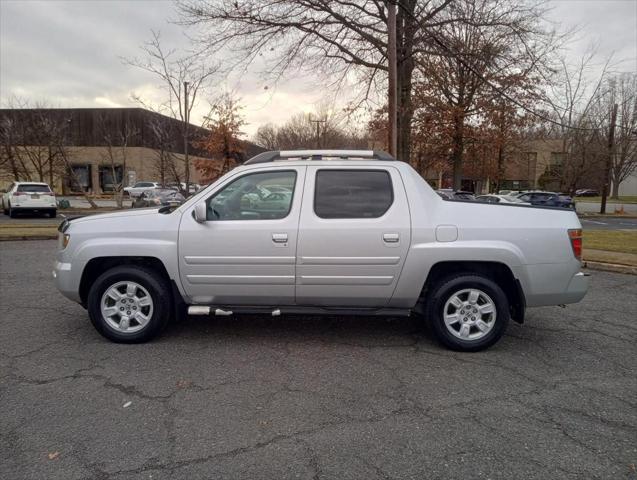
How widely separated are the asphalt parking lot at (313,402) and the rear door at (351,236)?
2.09 ft

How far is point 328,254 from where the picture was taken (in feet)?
13.5

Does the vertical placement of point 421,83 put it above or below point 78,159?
above

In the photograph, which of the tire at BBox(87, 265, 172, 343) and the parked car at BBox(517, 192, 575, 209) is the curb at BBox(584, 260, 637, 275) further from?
the parked car at BBox(517, 192, 575, 209)

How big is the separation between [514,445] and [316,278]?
2149 mm

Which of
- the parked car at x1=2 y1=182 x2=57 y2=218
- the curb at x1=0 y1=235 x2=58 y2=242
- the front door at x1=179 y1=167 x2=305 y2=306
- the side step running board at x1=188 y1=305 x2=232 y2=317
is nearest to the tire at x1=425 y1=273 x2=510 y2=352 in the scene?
the front door at x1=179 y1=167 x2=305 y2=306

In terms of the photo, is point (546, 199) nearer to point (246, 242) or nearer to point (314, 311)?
point (314, 311)

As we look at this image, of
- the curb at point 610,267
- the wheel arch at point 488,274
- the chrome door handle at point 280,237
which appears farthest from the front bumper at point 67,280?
the curb at point 610,267

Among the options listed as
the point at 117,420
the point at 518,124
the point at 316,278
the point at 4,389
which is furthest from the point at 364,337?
the point at 518,124

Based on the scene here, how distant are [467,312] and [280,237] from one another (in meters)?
1.99

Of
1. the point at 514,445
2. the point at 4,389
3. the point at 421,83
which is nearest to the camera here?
the point at 514,445

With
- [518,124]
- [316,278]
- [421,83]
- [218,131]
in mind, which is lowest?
[316,278]

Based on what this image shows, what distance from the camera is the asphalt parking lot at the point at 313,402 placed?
254cm

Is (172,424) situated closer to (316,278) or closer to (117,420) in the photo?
(117,420)

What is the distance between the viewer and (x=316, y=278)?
4.18m
